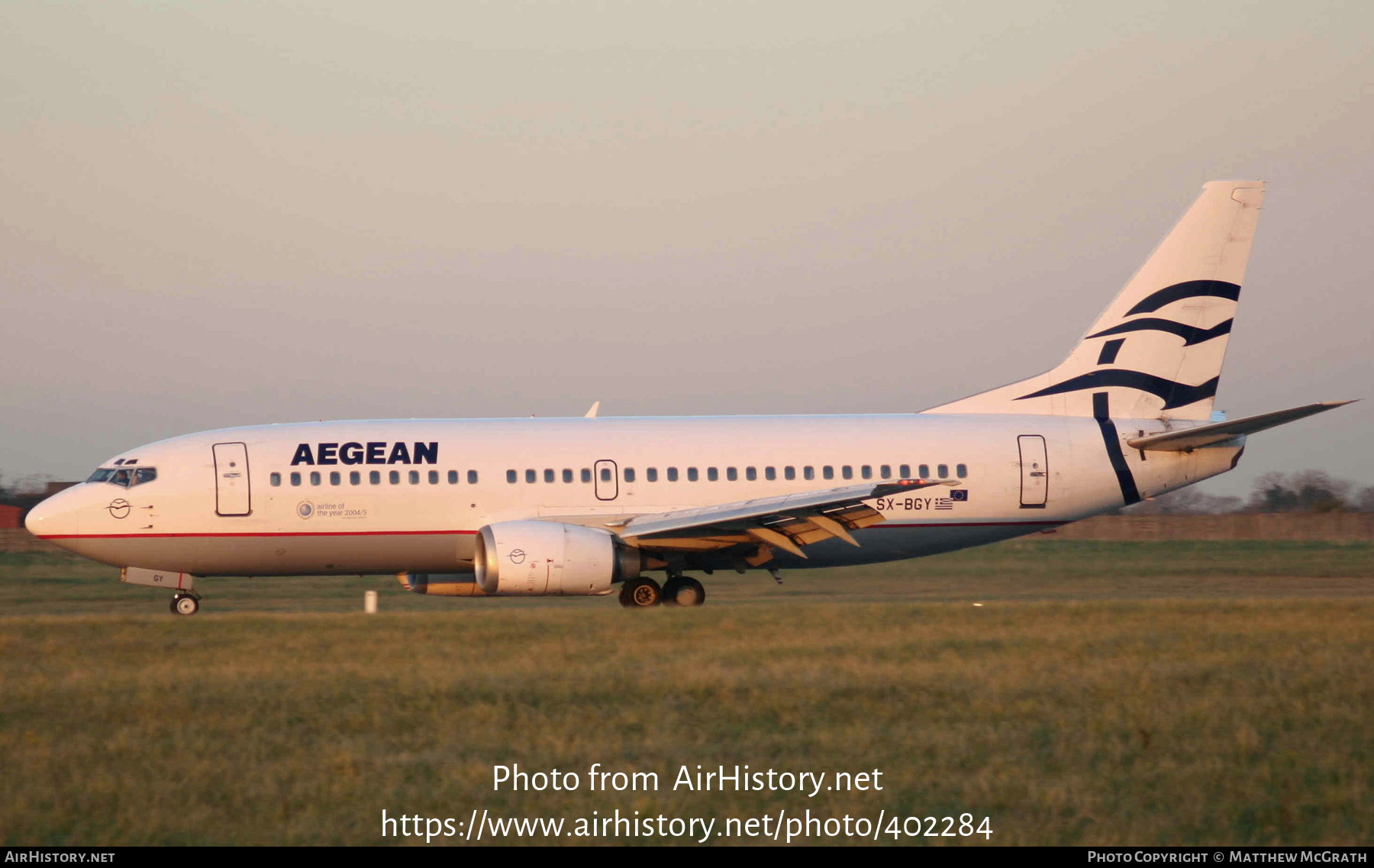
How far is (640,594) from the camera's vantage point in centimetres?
2206

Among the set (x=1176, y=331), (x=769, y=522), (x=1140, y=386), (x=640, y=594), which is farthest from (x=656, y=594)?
(x=1176, y=331)

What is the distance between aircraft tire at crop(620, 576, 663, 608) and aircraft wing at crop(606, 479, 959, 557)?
608 millimetres

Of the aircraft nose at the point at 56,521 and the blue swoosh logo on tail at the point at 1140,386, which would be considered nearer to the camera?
the aircraft nose at the point at 56,521

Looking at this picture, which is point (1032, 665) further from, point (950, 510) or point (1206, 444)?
point (1206, 444)

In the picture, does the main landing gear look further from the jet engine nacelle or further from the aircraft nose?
→ the aircraft nose

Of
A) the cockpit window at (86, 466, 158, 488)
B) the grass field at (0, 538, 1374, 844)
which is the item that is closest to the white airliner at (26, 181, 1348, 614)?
the cockpit window at (86, 466, 158, 488)

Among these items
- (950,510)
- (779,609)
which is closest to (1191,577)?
(950,510)

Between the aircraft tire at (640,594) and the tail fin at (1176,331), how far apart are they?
6.95 m

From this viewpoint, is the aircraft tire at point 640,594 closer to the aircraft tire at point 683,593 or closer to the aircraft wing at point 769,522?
the aircraft tire at point 683,593

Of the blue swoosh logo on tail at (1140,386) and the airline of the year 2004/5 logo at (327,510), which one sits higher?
the blue swoosh logo on tail at (1140,386)

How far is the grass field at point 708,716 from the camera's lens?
26.1ft

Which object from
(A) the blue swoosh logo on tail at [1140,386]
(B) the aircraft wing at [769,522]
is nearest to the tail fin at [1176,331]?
(A) the blue swoosh logo on tail at [1140,386]

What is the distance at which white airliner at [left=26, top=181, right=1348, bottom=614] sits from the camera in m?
21.9
